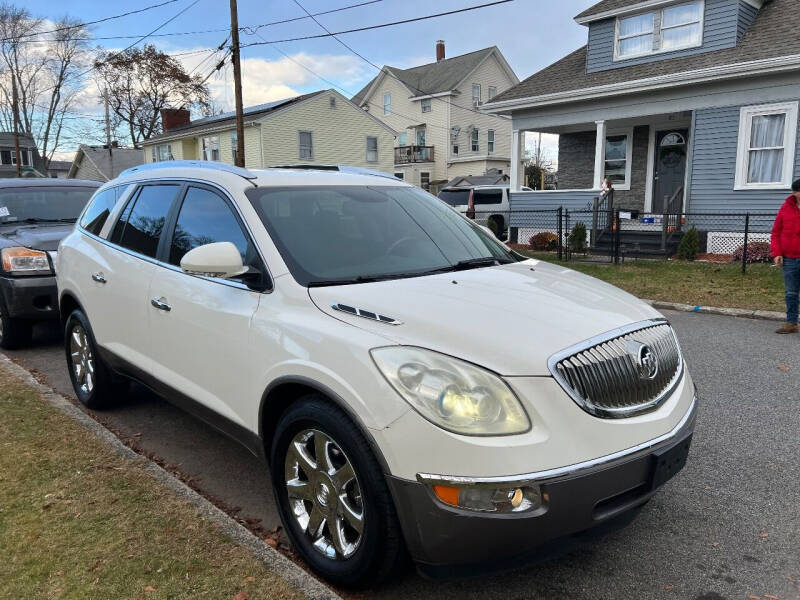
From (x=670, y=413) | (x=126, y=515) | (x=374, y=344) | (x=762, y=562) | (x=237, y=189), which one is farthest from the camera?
(x=237, y=189)

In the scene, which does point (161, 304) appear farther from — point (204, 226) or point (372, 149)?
point (372, 149)

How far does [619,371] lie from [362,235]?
1576mm

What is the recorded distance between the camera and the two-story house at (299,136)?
107 feet

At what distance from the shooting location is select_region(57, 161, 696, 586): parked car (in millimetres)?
2260

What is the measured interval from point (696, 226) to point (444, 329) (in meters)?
14.9

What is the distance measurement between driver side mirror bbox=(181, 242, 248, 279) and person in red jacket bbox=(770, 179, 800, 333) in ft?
22.3

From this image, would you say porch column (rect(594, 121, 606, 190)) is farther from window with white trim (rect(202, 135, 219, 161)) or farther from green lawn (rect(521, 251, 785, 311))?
window with white trim (rect(202, 135, 219, 161))

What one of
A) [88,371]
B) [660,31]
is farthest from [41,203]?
[660,31]

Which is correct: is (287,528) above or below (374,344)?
below

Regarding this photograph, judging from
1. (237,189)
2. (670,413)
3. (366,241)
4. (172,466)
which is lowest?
(172,466)

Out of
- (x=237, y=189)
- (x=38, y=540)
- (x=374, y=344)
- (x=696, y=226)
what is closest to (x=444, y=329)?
(x=374, y=344)

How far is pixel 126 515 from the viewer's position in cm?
319

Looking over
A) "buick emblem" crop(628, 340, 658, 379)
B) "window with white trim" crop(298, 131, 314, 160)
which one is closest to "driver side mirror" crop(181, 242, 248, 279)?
"buick emblem" crop(628, 340, 658, 379)

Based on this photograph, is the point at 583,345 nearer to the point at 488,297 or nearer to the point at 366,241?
the point at 488,297
